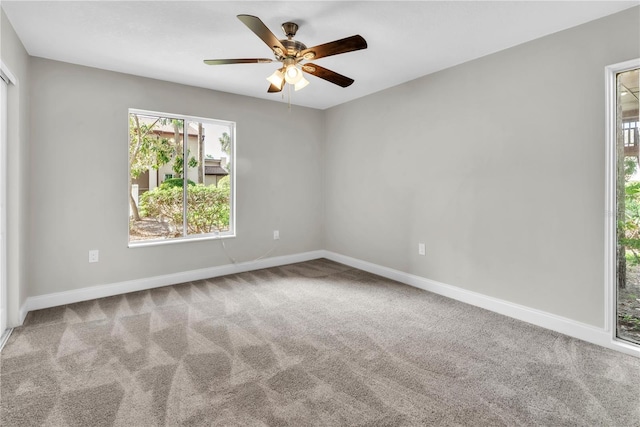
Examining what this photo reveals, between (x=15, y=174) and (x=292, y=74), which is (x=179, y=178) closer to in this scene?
(x=15, y=174)

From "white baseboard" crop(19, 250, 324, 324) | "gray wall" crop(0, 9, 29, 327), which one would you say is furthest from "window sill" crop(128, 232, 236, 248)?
"gray wall" crop(0, 9, 29, 327)

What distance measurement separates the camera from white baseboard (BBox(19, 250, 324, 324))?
121 inches

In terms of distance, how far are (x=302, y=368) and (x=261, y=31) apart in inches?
84.3

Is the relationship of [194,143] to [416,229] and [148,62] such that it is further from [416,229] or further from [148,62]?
[416,229]

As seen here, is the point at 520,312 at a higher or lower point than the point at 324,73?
lower

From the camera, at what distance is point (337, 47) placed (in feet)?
7.17

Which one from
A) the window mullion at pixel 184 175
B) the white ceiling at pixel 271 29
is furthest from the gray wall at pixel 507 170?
the window mullion at pixel 184 175

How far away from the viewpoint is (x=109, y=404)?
1.73 m

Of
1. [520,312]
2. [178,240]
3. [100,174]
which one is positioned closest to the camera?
[520,312]

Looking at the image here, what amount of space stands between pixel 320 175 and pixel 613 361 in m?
3.91

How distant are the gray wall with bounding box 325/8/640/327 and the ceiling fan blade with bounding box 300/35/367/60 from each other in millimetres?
1572

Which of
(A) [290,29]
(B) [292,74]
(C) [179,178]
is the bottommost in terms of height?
(C) [179,178]

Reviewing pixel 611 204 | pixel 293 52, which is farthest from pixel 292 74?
pixel 611 204

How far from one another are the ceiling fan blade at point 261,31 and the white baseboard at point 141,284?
2.80 metres
